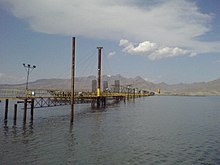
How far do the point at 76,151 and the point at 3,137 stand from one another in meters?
9.94

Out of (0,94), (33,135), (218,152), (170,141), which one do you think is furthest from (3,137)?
(0,94)

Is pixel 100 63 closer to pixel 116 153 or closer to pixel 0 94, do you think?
pixel 0 94

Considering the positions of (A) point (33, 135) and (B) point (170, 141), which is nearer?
(B) point (170, 141)

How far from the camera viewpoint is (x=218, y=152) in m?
23.4

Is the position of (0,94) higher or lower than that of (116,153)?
higher

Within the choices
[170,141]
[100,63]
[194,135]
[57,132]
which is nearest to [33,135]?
[57,132]

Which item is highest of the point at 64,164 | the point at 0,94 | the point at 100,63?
the point at 100,63

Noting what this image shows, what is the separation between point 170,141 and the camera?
91.8ft

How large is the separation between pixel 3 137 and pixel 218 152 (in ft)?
67.8

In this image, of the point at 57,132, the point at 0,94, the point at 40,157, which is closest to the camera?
the point at 40,157

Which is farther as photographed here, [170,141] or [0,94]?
[0,94]

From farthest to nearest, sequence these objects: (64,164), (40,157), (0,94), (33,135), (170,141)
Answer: (0,94), (33,135), (170,141), (40,157), (64,164)

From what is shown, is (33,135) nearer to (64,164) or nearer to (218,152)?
(64,164)

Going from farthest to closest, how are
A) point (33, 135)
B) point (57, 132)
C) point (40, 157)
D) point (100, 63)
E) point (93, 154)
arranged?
point (100, 63), point (57, 132), point (33, 135), point (93, 154), point (40, 157)
